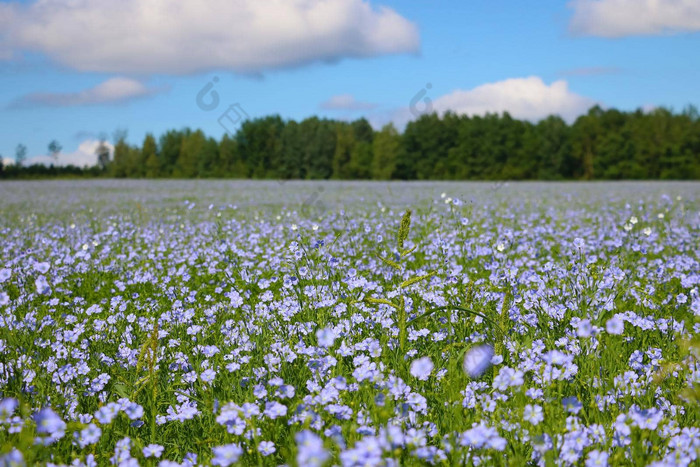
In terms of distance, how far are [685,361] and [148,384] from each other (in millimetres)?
3256

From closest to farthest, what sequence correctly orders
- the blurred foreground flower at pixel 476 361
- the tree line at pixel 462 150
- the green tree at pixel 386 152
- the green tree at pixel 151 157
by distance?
the blurred foreground flower at pixel 476 361, the tree line at pixel 462 150, the green tree at pixel 386 152, the green tree at pixel 151 157

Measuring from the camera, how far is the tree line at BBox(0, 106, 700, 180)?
6003 centimetres

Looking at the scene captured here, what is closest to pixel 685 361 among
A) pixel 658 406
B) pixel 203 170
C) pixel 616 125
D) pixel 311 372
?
pixel 658 406

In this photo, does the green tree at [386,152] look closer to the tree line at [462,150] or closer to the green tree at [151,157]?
the tree line at [462,150]

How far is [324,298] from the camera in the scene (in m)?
4.20

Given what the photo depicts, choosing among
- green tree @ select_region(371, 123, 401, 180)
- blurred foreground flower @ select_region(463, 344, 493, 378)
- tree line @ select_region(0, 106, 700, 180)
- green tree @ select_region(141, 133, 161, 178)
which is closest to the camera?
blurred foreground flower @ select_region(463, 344, 493, 378)

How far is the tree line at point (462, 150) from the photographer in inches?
2363

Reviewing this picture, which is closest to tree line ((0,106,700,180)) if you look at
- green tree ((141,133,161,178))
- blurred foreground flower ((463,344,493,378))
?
green tree ((141,133,161,178))

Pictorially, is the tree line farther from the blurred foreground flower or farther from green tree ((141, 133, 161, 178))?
the blurred foreground flower

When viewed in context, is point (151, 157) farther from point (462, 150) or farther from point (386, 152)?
point (462, 150)

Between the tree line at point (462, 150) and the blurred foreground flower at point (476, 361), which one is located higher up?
the tree line at point (462, 150)

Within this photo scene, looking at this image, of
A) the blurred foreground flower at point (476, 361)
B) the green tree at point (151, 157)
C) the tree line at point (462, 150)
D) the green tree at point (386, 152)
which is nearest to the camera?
the blurred foreground flower at point (476, 361)

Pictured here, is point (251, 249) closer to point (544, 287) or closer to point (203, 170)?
point (544, 287)

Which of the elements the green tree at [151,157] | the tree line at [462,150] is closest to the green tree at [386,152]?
the tree line at [462,150]
